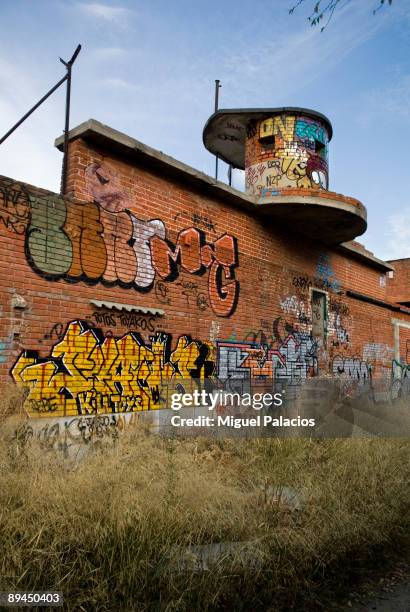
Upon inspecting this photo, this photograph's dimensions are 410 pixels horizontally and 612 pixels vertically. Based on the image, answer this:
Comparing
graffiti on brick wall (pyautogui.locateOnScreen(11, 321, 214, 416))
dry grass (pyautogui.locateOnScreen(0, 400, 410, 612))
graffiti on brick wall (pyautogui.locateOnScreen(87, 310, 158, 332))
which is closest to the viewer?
dry grass (pyautogui.locateOnScreen(0, 400, 410, 612))

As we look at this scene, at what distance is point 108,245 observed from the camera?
6574 mm

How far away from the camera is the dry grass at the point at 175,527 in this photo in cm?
271

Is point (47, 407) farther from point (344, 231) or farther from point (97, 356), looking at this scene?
point (344, 231)

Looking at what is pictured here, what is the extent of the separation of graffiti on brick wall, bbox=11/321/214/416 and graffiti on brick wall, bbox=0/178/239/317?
0.83 m

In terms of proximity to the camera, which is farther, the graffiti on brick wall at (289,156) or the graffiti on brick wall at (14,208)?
the graffiti on brick wall at (289,156)

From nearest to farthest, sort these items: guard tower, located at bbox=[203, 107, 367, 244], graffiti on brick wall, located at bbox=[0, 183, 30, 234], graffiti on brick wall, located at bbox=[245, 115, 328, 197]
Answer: graffiti on brick wall, located at bbox=[0, 183, 30, 234]
guard tower, located at bbox=[203, 107, 367, 244]
graffiti on brick wall, located at bbox=[245, 115, 328, 197]

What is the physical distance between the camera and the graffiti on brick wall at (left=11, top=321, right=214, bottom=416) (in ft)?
18.4

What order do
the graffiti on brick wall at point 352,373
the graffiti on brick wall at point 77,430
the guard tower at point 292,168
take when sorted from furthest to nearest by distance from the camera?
the graffiti on brick wall at point 352,373 < the guard tower at point 292,168 < the graffiti on brick wall at point 77,430

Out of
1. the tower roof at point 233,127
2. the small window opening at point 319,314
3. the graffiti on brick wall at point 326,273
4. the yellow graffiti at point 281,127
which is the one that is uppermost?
the tower roof at point 233,127

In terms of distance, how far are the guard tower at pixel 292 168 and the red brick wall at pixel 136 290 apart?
56cm

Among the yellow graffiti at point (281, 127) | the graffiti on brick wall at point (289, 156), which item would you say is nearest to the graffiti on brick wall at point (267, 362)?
the graffiti on brick wall at point (289, 156)

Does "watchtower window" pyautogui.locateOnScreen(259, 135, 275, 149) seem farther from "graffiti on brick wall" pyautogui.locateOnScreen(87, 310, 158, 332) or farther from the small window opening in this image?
"graffiti on brick wall" pyautogui.locateOnScreen(87, 310, 158, 332)

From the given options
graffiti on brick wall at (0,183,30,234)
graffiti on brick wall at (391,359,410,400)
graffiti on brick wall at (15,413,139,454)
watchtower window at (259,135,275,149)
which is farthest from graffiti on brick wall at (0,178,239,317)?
graffiti on brick wall at (391,359,410,400)

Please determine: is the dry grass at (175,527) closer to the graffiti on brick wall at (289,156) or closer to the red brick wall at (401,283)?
the graffiti on brick wall at (289,156)
